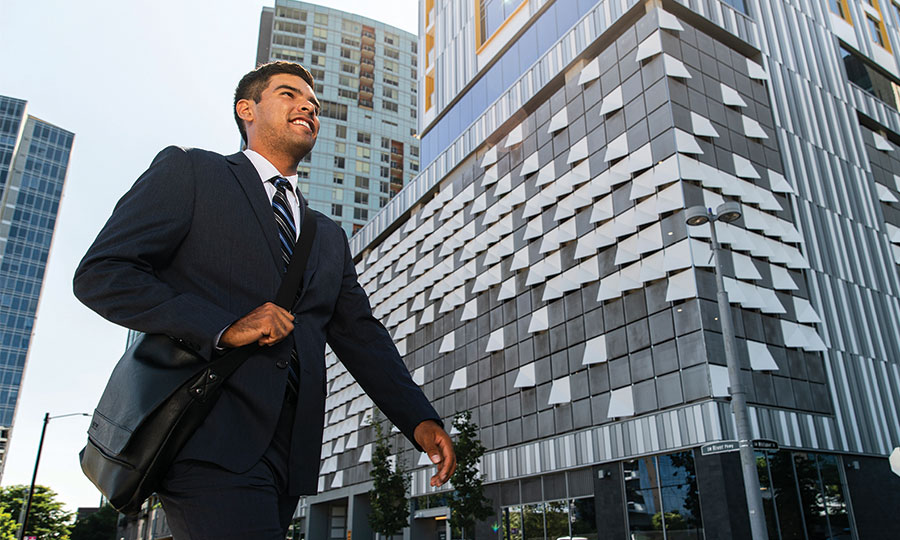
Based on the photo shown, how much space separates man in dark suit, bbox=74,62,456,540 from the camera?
1909 mm

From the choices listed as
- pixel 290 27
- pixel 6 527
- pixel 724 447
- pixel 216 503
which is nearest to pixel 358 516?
pixel 724 447

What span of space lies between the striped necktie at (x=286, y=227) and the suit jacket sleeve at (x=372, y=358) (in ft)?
1.16

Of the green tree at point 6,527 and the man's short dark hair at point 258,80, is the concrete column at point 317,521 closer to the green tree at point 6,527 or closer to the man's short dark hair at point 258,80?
the green tree at point 6,527

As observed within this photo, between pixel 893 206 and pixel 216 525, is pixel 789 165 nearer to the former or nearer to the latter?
pixel 893 206

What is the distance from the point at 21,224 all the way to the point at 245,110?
4643 inches

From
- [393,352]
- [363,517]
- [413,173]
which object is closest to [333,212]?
[413,173]

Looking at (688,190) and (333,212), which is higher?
(333,212)

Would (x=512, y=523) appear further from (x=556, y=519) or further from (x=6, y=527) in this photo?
(x=6, y=527)

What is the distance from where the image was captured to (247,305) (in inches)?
86.9

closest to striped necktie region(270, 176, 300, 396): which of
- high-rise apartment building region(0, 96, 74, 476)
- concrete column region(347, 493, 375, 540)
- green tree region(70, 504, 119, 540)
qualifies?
concrete column region(347, 493, 375, 540)

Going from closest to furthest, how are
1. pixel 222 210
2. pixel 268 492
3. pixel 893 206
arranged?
pixel 268 492
pixel 222 210
pixel 893 206

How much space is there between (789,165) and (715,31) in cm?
641

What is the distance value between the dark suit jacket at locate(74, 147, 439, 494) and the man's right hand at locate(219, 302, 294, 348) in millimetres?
35

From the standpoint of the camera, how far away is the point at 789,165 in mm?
27828
